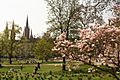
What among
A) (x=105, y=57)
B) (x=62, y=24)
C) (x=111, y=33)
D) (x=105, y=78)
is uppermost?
(x=62, y=24)

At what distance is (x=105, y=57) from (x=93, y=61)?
1.92 ft

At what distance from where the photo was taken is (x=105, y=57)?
450 inches

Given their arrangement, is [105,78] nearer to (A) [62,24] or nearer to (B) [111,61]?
(B) [111,61]

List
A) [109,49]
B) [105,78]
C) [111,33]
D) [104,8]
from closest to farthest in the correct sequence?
[111,33] < [109,49] < [105,78] < [104,8]

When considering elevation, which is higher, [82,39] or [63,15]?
[63,15]

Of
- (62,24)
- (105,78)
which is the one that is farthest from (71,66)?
(62,24)

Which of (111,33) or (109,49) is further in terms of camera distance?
(109,49)

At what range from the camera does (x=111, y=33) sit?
1051 centimetres

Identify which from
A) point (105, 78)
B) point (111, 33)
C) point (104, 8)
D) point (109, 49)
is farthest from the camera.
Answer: point (104, 8)

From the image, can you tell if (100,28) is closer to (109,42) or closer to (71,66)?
(109,42)

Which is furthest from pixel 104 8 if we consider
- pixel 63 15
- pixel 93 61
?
pixel 93 61

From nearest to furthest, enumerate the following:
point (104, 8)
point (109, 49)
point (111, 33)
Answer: point (111, 33), point (109, 49), point (104, 8)

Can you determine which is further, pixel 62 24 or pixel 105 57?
pixel 62 24

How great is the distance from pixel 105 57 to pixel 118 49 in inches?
23.1
